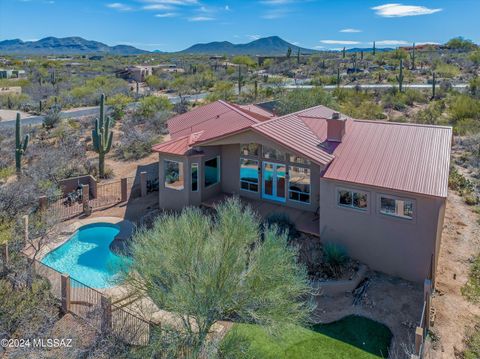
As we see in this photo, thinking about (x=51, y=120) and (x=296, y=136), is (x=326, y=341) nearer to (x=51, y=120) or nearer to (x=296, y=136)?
(x=296, y=136)

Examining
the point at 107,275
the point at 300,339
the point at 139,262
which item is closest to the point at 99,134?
the point at 107,275

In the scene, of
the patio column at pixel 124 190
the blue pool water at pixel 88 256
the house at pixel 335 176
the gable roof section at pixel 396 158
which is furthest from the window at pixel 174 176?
the gable roof section at pixel 396 158

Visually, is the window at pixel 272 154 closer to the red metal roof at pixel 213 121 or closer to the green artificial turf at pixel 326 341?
the red metal roof at pixel 213 121

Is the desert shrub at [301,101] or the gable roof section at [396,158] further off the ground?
the desert shrub at [301,101]

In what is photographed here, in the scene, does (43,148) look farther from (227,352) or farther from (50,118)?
(227,352)

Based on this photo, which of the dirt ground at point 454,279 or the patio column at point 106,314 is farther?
the dirt ground at point 454,279

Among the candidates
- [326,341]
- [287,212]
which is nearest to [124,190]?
[287,212]
